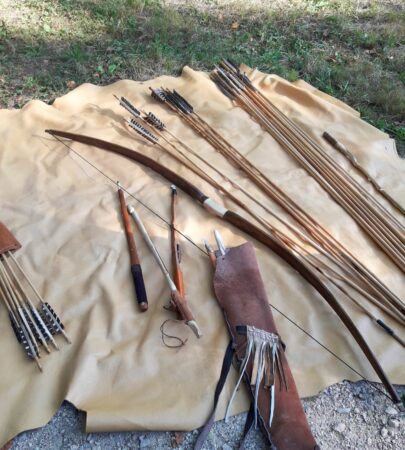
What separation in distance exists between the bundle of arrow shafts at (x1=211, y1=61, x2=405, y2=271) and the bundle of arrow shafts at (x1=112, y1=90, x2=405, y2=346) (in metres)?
0.27

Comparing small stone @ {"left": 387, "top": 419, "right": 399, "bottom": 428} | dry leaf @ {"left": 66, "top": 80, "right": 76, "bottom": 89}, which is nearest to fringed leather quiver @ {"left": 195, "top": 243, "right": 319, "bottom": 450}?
small stone @ {"left": 387, "top": 419, "right": 399, "bottom": 428}

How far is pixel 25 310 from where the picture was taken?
6.73 ft

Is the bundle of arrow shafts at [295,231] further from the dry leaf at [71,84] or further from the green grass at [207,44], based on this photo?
the green grass at [207,44]

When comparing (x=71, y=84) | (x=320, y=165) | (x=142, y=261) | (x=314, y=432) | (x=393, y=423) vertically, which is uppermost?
(x=320, y=165)

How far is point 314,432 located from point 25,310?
1.27 meters

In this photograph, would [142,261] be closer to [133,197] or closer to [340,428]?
[133,197]

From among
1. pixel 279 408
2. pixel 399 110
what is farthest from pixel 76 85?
pixel 279 408

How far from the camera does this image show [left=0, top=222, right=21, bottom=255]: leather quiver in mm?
2266

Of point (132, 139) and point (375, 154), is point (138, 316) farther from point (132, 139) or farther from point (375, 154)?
point (375, 154)

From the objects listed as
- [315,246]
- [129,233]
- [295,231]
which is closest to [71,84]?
[129,233]

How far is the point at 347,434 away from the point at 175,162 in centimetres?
172

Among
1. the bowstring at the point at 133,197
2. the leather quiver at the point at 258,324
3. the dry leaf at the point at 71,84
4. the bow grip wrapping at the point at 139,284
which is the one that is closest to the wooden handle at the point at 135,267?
the bow grip wrapping at the point at 139,284

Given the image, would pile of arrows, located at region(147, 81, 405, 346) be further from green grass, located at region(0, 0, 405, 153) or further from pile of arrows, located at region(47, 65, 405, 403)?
green grass, located at region(0, 0, 405, 153)

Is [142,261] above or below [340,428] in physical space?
below
